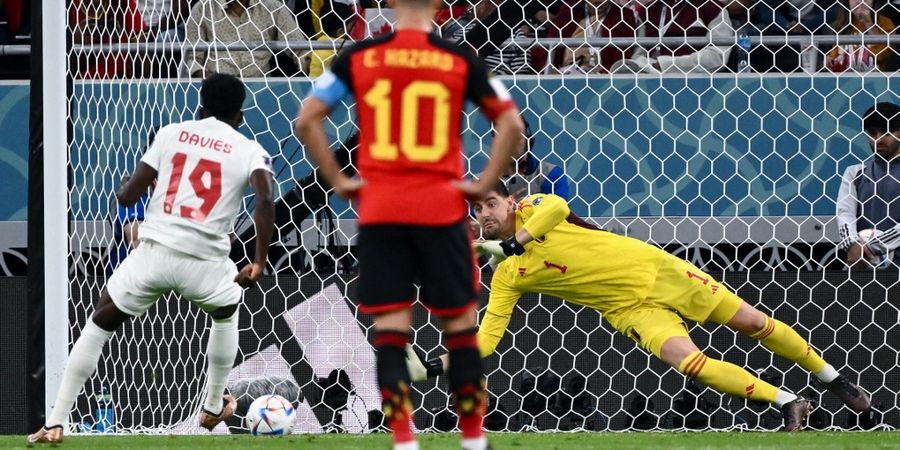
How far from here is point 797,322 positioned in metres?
7.53

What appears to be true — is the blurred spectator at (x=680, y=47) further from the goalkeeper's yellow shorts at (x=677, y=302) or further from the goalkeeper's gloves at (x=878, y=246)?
the goalkeeper's yellow shorts at (x=677, y=302)

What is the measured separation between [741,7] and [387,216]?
4943 mm

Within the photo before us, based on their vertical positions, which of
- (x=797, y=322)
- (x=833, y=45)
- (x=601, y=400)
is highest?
(x=833, y=45)

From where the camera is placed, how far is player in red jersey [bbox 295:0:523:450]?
408 cm

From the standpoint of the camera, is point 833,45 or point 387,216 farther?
point 833,45

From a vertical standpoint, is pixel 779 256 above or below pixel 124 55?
below

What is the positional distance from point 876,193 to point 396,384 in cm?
436

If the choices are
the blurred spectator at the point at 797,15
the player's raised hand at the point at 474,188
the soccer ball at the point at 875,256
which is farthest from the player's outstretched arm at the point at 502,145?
the blurred spectator at the point at 797,15

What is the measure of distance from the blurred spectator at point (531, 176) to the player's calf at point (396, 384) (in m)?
3.77

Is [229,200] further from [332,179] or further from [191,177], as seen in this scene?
[332,179]

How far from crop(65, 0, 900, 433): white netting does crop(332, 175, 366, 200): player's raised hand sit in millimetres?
3502

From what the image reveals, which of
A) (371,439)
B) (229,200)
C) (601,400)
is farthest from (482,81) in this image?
(601,400)

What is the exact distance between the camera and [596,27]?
323 inches

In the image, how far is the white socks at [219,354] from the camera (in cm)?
613
